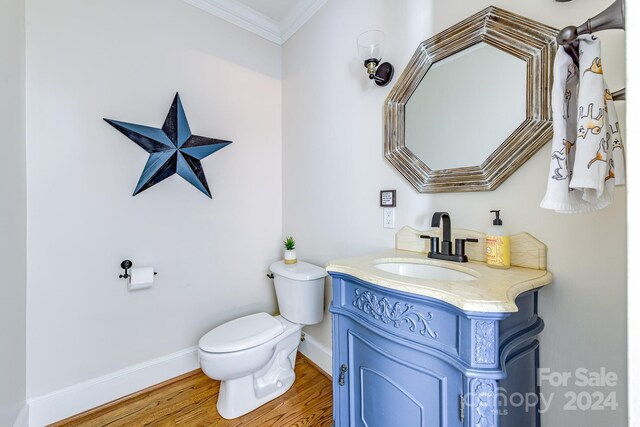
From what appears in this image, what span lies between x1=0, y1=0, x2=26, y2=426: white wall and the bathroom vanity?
1.42 metres

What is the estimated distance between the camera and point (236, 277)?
2023 mm

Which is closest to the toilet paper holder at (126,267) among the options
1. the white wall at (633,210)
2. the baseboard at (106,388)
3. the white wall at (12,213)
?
the white wall at (12,213)

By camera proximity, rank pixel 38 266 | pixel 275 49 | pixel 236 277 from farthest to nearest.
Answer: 1. pixel 275 49
2. pixel 236 277
3. pixel 38 266

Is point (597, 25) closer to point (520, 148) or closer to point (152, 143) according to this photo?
point (520, 148)

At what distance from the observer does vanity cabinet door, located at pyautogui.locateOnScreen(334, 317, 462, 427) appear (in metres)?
0.73

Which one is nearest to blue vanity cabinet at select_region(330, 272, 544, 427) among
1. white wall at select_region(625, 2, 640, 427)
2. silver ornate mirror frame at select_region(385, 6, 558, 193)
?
white wall at select_region(625, 2, 640, 427)

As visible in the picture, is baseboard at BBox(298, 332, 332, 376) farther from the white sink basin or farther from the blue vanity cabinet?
the white sink basin

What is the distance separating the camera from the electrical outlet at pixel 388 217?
1.38 metres

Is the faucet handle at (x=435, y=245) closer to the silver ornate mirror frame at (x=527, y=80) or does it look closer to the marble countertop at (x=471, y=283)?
the marble countertop at (x=471, y=283)

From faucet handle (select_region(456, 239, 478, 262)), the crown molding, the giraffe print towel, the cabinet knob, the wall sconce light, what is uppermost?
the crown molding

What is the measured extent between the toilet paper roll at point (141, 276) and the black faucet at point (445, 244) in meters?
1.60

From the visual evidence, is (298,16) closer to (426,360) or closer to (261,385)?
(426,360)

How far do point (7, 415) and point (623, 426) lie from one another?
7.59 ft

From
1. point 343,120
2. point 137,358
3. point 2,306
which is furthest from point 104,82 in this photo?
point 137,358
